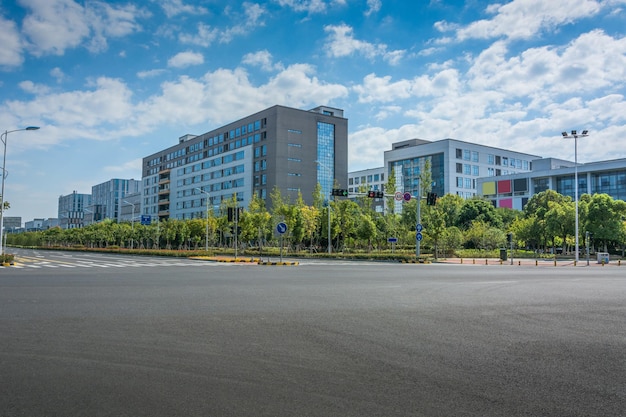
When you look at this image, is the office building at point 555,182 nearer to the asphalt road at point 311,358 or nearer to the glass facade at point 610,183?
the glass facade at point 610,183

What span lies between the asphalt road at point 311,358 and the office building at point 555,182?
9035cm

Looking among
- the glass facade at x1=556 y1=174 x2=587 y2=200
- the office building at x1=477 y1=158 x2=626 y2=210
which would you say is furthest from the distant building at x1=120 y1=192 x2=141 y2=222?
the glass facade at x1=556 y1=174 x2=587 y2=200

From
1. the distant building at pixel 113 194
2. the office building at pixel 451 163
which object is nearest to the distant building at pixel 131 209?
the distant building at pixel 113 194

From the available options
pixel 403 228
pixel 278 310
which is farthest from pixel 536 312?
pixel 403 228

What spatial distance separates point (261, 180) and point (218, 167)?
16770 millimetres

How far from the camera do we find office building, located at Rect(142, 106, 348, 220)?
93.4 m

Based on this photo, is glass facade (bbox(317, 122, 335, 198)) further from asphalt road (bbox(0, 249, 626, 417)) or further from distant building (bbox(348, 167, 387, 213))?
asphalt road (bbox(0, 249, 626, 417))

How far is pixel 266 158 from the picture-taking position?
94500 mm

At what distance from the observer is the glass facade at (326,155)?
322ft

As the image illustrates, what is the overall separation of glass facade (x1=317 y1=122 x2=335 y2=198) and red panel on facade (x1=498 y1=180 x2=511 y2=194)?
3490 centimetres

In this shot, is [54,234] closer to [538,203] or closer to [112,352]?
[538,203]

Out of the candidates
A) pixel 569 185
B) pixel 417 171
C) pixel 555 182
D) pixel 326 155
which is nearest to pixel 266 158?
pixel 326 155

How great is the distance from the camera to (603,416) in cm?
451

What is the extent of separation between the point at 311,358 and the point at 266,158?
89179mm
